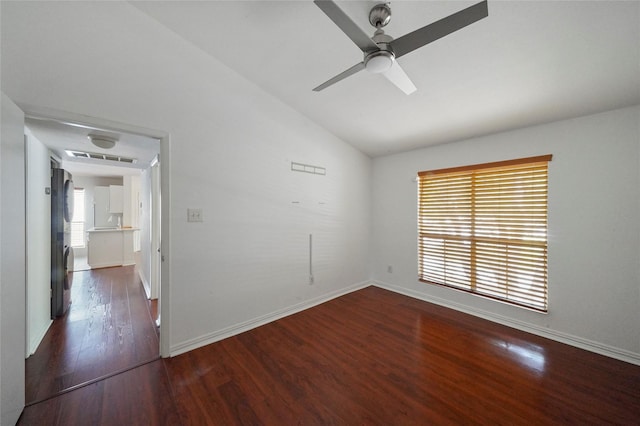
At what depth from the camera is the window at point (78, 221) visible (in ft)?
21.0

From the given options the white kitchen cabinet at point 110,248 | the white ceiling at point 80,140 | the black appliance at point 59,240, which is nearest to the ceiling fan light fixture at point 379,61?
the white ceiling at point 80,140

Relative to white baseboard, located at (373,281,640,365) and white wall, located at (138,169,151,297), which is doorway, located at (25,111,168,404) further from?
white baseboard, located at (373,281,640,365)

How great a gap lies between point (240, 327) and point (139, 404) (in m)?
1.07

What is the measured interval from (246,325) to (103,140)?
2598 millimetres

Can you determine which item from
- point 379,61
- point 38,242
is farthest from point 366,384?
point 38,242

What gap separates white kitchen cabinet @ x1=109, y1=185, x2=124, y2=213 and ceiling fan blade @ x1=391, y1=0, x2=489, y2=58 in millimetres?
7438

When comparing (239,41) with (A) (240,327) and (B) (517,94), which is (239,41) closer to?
(B) (517,94)

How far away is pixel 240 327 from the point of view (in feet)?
8.64

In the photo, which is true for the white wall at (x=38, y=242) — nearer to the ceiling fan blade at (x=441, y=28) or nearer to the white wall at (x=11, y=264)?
the white wall at (x=11, y=264)

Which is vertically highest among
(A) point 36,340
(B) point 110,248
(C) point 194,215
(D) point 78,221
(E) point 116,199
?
(E) point 116,199

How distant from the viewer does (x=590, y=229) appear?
91.4 inches

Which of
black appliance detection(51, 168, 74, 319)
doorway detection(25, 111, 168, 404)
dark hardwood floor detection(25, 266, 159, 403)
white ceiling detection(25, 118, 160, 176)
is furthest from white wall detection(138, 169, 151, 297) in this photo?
black appliance detection(51, 168, 74, 319)

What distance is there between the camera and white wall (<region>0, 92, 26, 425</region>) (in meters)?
1.30

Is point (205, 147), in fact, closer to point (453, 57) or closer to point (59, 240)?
point (59, 240)
